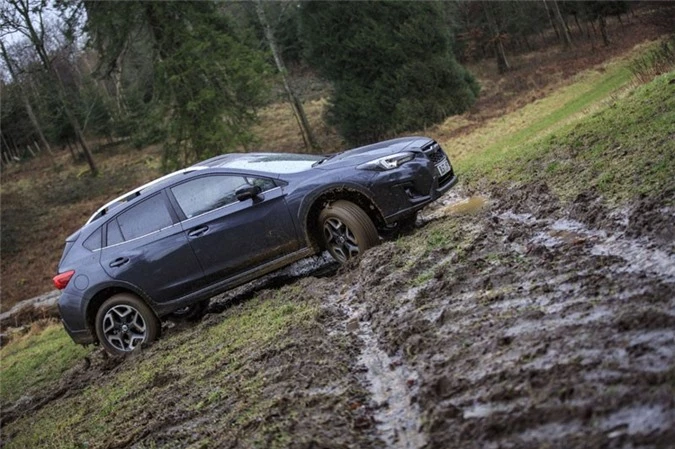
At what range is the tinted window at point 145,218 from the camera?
8.33 meters

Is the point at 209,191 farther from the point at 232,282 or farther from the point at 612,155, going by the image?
the point at 612,155

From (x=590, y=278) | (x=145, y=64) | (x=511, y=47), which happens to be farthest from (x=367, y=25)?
(x=511, y=47)

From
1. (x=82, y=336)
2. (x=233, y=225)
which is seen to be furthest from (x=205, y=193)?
(x=82, y=336)

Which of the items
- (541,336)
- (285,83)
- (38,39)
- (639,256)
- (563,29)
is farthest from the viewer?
(563,29)

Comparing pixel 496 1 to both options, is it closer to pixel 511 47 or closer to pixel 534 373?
pixel 511 47

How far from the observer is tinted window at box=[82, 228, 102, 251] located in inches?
336

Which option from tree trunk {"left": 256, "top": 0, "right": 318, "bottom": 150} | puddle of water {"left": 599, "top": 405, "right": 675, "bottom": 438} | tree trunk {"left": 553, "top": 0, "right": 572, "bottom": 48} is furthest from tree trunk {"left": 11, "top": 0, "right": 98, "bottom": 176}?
puddle of water {"left": 599, "top": 405, "right": 675, "bottom": 438}

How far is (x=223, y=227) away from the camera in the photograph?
800cm

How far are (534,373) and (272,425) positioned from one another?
1634 millimetres

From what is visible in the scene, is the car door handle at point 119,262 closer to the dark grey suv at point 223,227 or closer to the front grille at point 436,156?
the dark grey suv at point 223,227

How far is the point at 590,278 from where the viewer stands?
466cm

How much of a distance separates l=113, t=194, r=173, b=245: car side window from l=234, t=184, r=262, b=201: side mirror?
3.36 ft

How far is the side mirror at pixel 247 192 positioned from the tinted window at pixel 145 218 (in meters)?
1.02

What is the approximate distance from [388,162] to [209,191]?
7.30 feet
